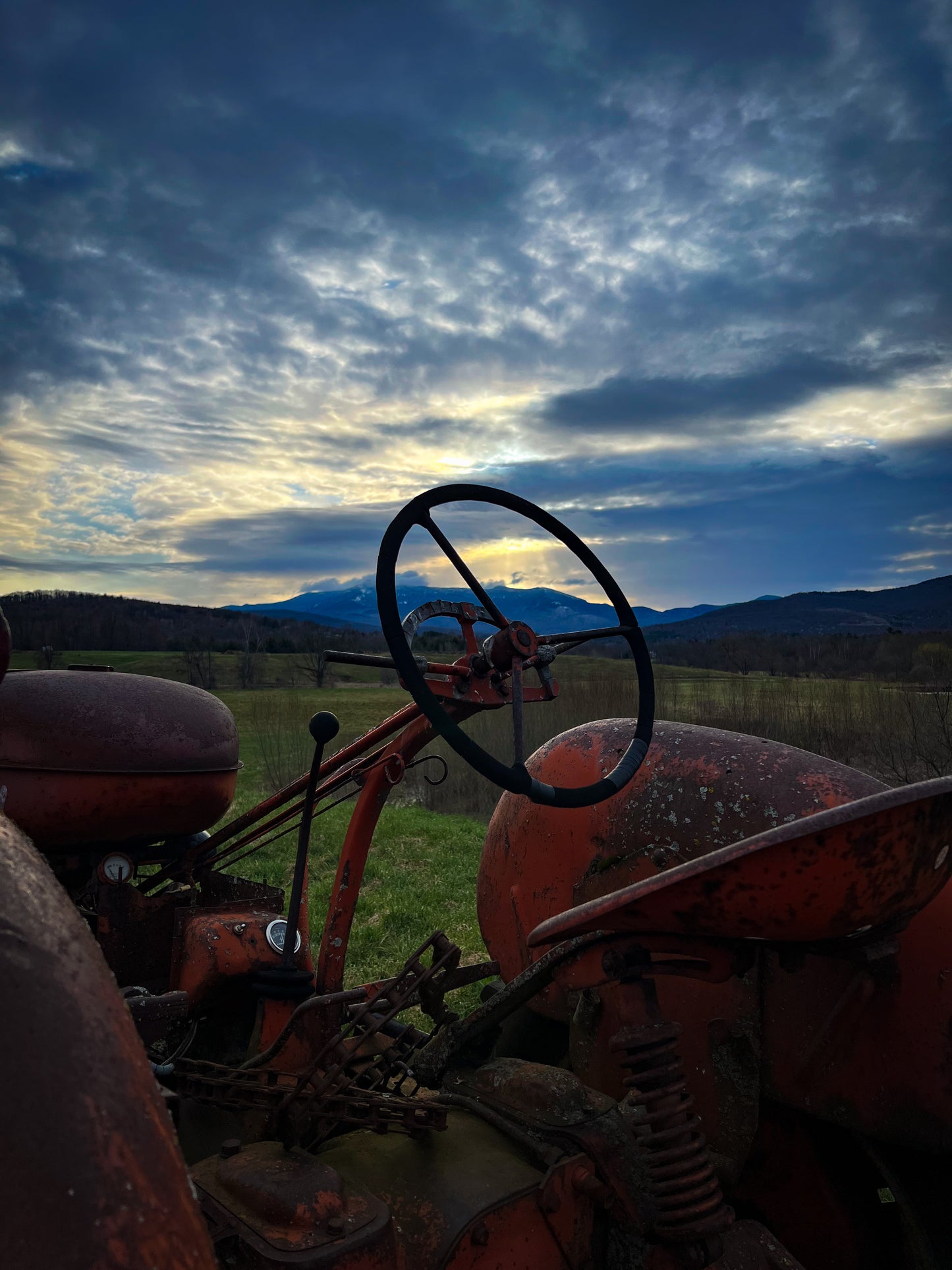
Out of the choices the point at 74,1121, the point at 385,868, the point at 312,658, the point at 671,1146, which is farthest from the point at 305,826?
the point at 312,658

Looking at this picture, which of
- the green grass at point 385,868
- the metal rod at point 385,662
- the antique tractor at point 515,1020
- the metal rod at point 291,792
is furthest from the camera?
the green grass at point 385,868

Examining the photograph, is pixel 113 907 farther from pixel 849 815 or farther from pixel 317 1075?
pixel 849 815

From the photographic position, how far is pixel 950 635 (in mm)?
12430

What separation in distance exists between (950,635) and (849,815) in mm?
12892

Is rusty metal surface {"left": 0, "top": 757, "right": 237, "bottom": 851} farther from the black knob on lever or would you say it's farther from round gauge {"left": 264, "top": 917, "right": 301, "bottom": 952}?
the black knob on lever

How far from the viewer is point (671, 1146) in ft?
4.63

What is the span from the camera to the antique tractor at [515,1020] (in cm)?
70

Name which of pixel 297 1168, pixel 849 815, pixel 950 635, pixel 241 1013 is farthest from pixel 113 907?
pixel 950 635

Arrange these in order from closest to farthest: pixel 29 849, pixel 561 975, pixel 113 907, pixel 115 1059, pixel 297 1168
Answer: pixel 115 1059
pixel 29 849
pixel 297 1168
pixel 561 975
pixel 113 907

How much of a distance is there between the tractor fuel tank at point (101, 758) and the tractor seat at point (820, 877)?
1.74 metres

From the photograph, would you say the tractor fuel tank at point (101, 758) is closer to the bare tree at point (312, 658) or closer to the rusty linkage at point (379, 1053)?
the rusty linkage at point (379, 1053)

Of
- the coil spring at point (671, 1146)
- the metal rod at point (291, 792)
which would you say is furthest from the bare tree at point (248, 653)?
the coil spring at point (671, 1146)

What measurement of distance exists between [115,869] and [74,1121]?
208 cm

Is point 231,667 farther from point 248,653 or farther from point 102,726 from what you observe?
point 102,726
